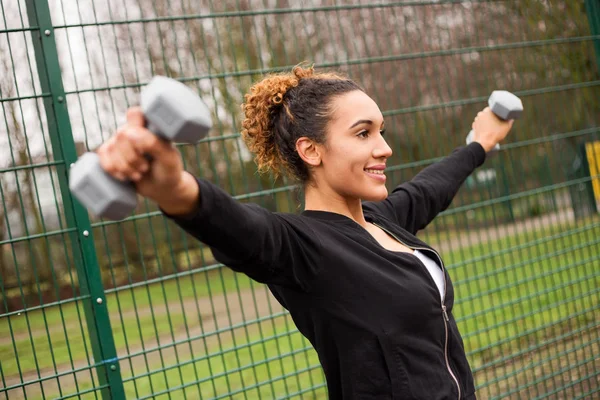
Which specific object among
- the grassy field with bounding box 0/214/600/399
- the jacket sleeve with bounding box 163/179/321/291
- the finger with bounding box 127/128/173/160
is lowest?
the grassy field with bounding box 0/214/600/399

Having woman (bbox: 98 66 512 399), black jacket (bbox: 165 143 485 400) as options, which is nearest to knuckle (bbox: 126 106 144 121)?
woman (bbox: 98 66 512 399)

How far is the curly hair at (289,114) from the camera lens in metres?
2.25

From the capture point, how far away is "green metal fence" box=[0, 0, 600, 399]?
3160mm

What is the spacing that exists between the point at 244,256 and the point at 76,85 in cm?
186

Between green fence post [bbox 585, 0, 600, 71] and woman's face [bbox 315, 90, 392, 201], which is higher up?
green fence post [bbox 585, 0, 600, 71]

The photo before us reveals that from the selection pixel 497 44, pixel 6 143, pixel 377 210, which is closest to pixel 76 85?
pixel 6 143

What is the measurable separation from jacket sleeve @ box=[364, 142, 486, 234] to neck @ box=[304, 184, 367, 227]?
1.14 feet

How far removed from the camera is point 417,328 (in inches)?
83.8

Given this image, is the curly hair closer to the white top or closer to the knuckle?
the white top

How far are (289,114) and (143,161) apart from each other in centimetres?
100

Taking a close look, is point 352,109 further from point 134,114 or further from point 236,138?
point 236,138

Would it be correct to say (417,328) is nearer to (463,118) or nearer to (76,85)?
(76,85)

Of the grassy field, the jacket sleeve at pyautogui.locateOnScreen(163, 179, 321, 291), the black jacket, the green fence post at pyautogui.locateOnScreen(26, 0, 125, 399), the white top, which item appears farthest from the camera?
the grassy field

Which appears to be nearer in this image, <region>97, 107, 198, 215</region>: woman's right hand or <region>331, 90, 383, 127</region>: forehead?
<region>97, 107, 198, 215</region>: woman's right hand
